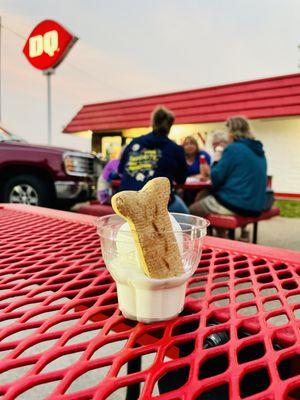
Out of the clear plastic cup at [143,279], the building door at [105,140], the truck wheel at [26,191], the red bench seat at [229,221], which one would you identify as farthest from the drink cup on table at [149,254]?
the building door at [105,140]

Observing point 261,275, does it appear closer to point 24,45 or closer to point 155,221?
point 155,221

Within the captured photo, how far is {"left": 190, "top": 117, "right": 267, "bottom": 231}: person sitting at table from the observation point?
3.67 meters

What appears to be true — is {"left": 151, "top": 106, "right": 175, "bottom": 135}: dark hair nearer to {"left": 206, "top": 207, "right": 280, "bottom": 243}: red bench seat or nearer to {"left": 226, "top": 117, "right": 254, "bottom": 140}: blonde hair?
{"left": 226, "top": 117, "right": 254, "bottom": 140}: blonde hair

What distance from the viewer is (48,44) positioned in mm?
13109

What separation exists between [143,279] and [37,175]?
5560 mm

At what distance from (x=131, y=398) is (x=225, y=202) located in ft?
9.16

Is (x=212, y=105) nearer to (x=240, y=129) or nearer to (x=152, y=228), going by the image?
(x=240, y=129)

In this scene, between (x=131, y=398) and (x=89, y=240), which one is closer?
(x=131, y=398)

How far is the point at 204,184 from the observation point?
426 cm

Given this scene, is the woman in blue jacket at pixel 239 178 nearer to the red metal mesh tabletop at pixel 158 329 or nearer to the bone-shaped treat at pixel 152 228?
the red metal mesh tabletop at pixel 158 329

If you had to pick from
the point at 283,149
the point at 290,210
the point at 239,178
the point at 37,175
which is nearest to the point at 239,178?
the point at 239,178

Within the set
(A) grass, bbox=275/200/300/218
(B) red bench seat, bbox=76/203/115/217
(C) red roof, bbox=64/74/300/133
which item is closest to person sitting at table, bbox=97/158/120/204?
(B) red bench seat, bbox=76/203/115/217

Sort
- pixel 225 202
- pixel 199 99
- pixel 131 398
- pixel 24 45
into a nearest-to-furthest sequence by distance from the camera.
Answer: pixel 131 398, pixel 225 202, pixel 199 99, pixel 24 45

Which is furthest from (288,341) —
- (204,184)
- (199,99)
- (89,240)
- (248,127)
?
(199,99)
